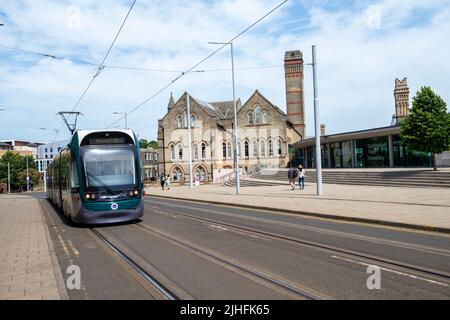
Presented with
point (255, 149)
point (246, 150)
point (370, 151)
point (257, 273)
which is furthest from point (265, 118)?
point (257, 273)

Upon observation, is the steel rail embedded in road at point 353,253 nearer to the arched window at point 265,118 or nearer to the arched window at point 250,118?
the arched window at point 265,118

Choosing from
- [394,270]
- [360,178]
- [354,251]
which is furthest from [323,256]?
[360,178]

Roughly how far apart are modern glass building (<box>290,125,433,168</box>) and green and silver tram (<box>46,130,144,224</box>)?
25.7 meters

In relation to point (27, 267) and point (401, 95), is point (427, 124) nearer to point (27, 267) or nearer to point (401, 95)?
point (27, 267)

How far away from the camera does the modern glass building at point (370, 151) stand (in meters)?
36.1

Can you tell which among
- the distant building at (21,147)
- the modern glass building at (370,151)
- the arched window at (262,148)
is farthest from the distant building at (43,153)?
the modern glass building at (370,151)

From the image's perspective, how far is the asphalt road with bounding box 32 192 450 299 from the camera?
616cm

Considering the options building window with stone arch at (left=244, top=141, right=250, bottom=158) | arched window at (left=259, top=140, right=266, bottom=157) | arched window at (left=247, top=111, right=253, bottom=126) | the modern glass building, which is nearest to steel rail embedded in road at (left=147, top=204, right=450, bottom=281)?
the modern glass building

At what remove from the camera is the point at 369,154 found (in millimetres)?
41500

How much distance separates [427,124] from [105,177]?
2109cm

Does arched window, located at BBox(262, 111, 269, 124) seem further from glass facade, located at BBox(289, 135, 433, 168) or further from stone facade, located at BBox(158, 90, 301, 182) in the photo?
glass facade, located at BBox(289, 135, 433, 168)

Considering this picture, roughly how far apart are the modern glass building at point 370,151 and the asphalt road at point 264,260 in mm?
25179

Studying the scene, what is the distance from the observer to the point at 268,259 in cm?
829
